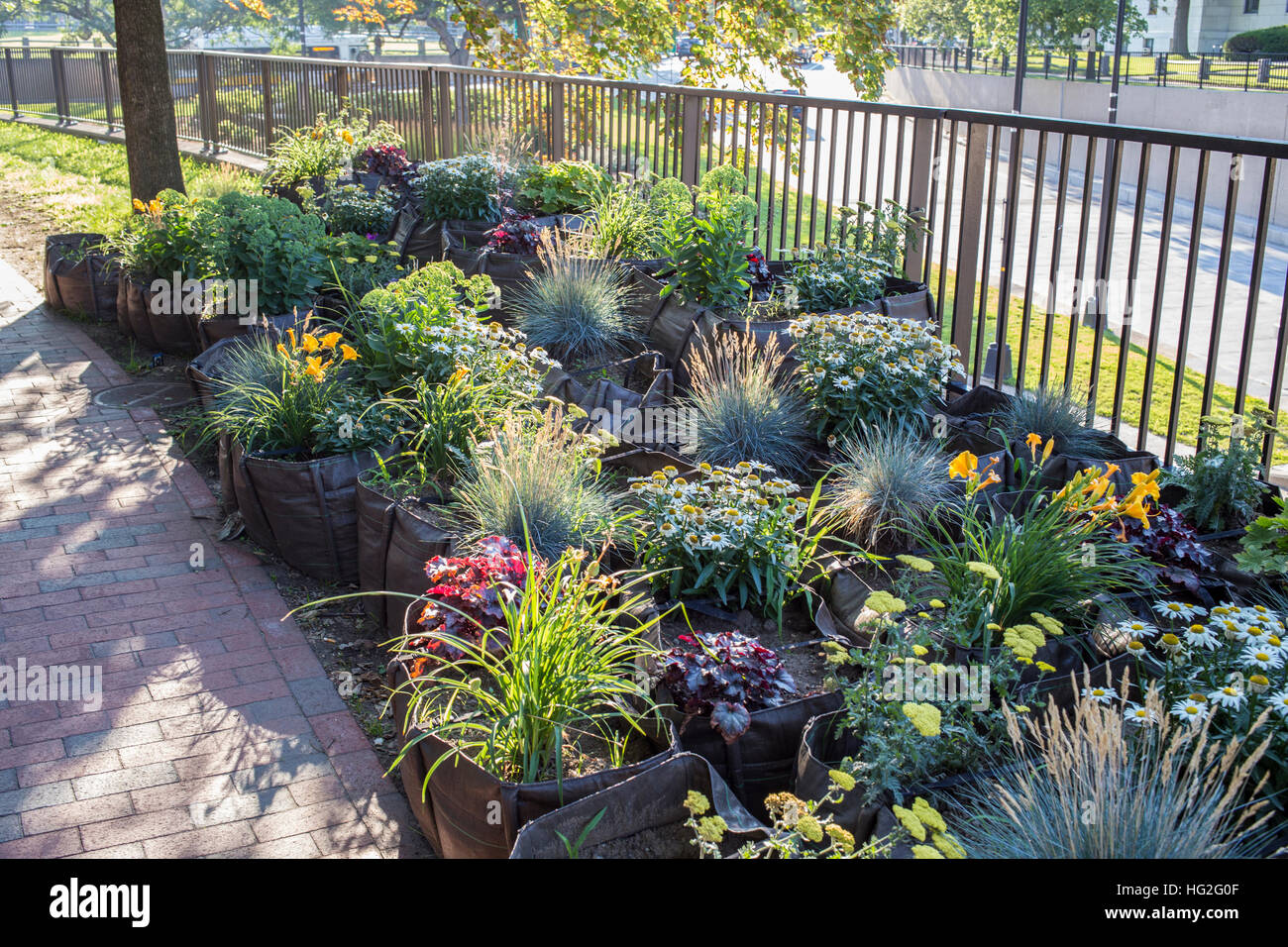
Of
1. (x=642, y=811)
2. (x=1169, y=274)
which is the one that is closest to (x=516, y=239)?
(x=642, y=811)

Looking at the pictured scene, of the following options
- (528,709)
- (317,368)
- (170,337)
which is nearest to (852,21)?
(170,337)

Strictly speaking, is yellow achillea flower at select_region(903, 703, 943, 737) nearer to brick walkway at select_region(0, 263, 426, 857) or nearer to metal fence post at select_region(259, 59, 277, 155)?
brick walkway at select_region(0, 263, 426, 857)

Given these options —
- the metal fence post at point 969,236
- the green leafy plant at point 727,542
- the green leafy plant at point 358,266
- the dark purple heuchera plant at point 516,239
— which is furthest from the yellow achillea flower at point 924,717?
the dark purple heuchera plant at point 516,239

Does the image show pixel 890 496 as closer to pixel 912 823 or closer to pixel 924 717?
pixel 924 717

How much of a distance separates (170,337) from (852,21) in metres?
10.1

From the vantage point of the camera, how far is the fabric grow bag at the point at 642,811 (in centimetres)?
270

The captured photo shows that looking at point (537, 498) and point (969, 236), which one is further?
point (969, 236)

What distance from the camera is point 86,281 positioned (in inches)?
325

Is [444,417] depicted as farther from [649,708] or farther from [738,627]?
[649,708]

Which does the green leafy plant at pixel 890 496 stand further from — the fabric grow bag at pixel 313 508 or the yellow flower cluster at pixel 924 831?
the fabric grow bag at pixel 313 508

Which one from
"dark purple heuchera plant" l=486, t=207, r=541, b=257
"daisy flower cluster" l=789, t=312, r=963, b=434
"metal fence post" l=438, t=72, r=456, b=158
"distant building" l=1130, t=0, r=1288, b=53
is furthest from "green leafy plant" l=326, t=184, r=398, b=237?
"distant building" l=1130, t=0, r=1288, b=53

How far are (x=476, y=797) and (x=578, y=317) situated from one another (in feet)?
12.5

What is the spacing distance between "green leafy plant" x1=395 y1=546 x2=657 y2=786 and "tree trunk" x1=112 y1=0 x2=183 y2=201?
7.92 metres
